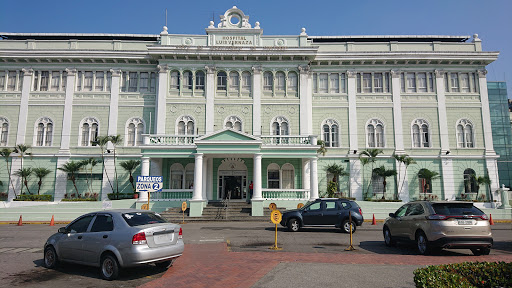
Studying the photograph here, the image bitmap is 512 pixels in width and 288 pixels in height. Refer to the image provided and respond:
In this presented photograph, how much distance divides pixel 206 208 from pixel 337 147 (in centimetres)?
1195

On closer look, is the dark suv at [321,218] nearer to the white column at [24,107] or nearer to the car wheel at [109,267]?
the car wheel at [109,267]

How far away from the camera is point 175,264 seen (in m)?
8.31

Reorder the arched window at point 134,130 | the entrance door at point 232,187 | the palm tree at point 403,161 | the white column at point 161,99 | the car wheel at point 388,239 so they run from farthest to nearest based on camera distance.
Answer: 1. the arched window at point 134,130
2. the white column at point 161,99
3. the entrance door at point 232,187
4. the palm tree at point 403,161
5. the car wheel at point 388,239

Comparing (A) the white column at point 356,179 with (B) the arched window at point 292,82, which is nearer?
(A) the white column at point 356,179

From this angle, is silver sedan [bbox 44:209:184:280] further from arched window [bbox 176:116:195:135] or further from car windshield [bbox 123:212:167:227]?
arched window [bbox 176:116:195:135]

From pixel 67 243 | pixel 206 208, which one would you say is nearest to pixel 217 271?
pixel 67 243

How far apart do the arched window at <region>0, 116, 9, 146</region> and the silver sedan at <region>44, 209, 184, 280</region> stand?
24347 millimetres

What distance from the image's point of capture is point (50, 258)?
807 cm

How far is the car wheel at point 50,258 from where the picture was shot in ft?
26.2

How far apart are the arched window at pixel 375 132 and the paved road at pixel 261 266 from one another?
51.8 ft

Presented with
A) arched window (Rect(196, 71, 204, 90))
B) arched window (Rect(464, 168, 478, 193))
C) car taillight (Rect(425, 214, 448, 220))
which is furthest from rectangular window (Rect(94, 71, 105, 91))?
arched window (Rect(464, 168, 478, 193))

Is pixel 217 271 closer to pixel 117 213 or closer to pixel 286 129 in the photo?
pixel 117 213

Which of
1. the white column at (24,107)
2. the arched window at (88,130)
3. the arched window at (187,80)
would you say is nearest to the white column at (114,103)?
the arched window at (88,130)

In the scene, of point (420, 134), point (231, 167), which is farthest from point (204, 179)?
point (420, 134)
